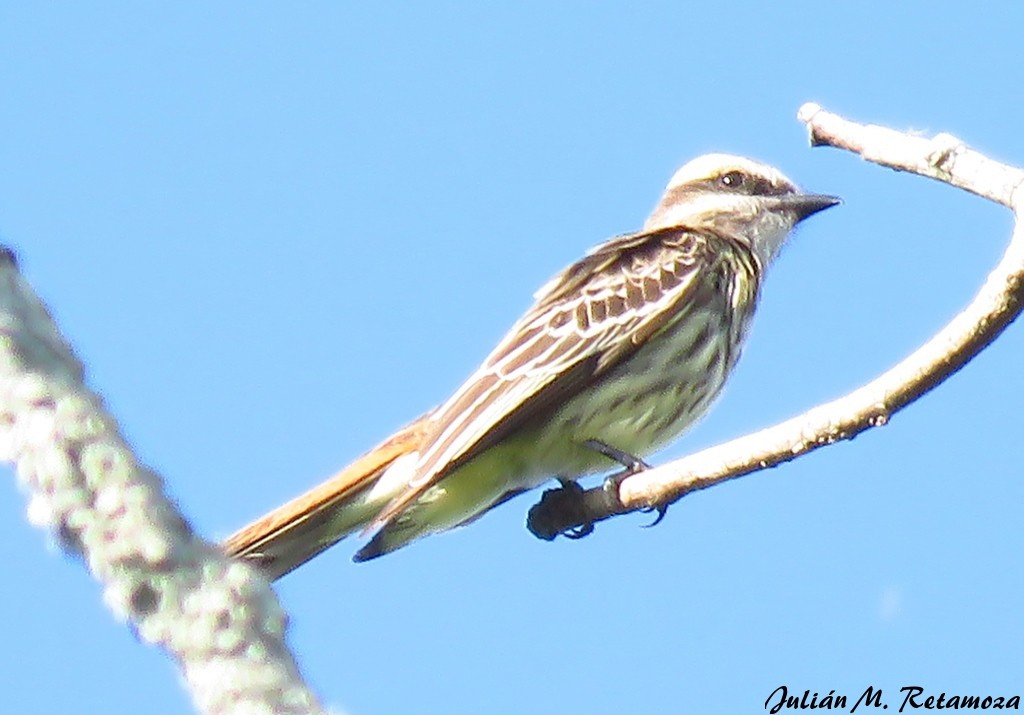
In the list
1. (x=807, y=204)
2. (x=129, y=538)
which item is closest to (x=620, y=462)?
(x=807, y=204)

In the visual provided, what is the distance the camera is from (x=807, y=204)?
789 centimetres

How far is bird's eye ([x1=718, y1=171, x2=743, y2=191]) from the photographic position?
811 centimetres

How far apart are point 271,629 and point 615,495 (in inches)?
171

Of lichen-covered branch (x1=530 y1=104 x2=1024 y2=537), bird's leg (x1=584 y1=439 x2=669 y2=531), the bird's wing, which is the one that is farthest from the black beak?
lichen-covered branch (x1=530 y1=104 x2=1024 y2=537)

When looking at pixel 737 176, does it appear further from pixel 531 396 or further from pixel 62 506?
pixel 62 506

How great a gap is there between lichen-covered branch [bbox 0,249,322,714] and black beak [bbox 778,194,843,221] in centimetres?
671

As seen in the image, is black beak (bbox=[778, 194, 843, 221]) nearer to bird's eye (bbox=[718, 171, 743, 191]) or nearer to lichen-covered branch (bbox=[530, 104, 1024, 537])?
bird's eye (bbox=[718, 171, 743, 191])

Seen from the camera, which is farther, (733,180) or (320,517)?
(733,180)

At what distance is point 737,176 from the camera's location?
26.7 feet

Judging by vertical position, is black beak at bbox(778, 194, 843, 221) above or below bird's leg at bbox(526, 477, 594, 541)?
above

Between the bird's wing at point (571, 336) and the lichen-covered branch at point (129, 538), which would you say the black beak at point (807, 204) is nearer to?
the bird's wing at point (571, 336)

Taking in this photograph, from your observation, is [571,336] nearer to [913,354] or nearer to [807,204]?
[807,204]

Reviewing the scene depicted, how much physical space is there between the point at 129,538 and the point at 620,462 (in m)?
5.01

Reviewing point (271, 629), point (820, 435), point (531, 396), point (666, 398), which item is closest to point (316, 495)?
point (531, 396)
